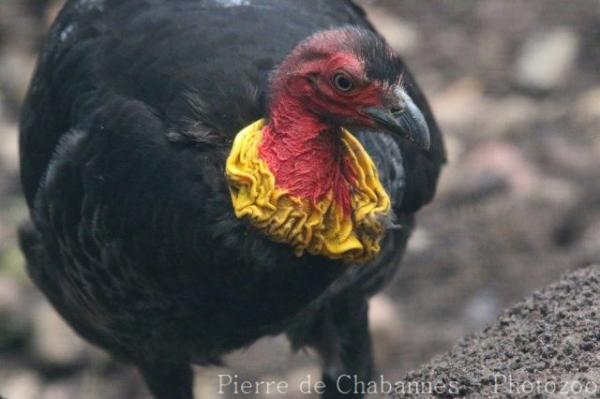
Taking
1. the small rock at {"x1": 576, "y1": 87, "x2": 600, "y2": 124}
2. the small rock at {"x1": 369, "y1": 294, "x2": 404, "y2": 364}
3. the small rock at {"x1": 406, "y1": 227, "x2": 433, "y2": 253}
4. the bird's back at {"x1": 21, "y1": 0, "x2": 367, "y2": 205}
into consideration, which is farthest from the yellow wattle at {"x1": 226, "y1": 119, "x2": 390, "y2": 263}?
the small rock at {"x1": 576, "y1": 87, "x2": 600, "y2": 124}

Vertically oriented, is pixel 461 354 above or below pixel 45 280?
below

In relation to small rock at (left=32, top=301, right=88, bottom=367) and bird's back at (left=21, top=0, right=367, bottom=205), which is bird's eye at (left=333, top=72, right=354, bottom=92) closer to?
bird's back at (left=21, top=0, right=367, bottom=205)

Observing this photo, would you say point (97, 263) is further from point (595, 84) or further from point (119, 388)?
point (595, 84)

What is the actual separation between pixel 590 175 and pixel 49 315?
2800 mm

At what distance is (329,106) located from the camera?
4062 mm

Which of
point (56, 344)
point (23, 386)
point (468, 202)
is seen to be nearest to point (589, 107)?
point (468, 202)

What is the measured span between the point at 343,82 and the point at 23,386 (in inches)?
136

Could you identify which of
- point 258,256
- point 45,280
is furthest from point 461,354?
point 45,280

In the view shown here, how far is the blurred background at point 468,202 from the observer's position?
682 centimetres

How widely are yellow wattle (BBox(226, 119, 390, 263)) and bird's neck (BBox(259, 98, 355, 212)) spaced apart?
23mm

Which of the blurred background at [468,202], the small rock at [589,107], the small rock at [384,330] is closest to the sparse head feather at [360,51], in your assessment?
the blurred background at [468,202]

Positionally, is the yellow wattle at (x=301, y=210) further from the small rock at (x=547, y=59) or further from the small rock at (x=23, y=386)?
the small rock at (x=547, y=59)

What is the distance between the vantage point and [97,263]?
14.8ft

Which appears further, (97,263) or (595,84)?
(595,84)
